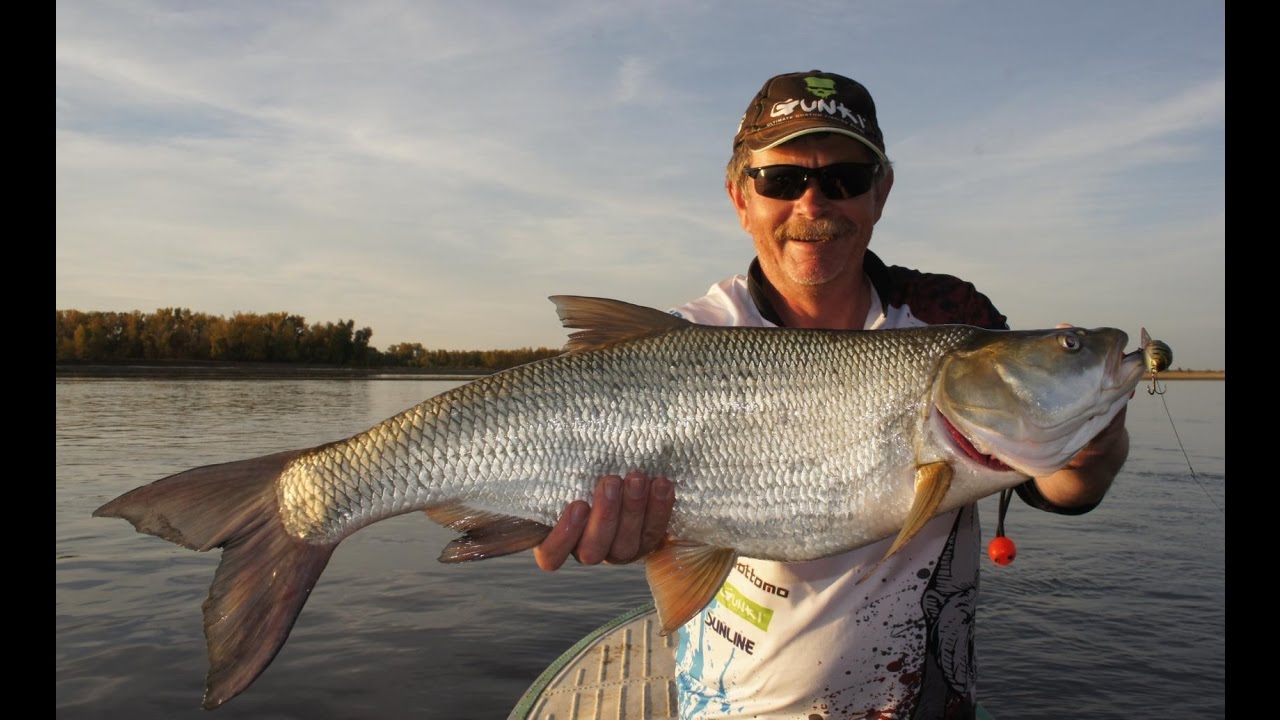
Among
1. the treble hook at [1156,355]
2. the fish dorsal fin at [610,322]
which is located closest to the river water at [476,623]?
the fish dorsal fin at [610,322]

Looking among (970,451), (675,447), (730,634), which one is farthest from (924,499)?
(730,634)

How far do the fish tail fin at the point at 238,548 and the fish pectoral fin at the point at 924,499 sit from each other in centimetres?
169

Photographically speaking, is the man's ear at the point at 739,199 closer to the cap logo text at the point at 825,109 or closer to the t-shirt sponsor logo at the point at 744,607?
the cap logo text at the point at 825,109

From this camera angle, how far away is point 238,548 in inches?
103

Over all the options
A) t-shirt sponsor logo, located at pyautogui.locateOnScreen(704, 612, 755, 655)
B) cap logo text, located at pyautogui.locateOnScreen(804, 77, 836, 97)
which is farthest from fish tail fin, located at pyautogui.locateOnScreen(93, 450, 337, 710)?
cap logo text, located at pyautogui.locateOnScreen(804, 77, 836, 97)

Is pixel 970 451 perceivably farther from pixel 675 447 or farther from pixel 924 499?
pixel 675 447

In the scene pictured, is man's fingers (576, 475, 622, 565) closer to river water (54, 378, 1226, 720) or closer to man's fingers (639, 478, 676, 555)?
man's fingers (639, 478, 676, 555)

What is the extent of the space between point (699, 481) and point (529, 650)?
6.67m

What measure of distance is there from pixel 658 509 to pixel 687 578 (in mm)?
260

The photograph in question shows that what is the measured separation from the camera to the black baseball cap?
3188 millimetres

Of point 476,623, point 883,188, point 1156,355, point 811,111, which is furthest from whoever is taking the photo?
point 476,623
